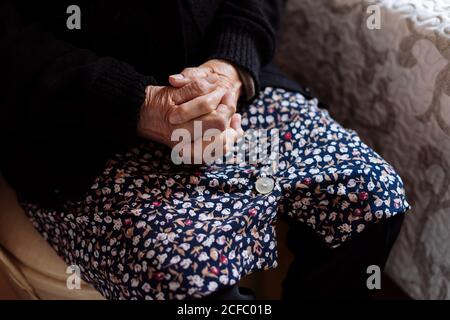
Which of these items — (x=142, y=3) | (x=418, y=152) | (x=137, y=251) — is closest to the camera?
(x=137, y=251)

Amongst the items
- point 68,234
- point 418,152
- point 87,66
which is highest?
point 87,66

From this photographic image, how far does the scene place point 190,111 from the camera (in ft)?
2.23

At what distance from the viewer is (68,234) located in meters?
0.74

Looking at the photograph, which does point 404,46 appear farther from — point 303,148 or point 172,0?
point 172,0

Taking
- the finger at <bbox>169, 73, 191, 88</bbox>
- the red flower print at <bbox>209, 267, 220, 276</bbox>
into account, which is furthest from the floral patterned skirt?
the finger at <bbox>169, 73, 191, 88</bbox>

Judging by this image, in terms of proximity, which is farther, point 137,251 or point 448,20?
point 448,20

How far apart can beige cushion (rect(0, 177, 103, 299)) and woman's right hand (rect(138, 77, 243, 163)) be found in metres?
0.28

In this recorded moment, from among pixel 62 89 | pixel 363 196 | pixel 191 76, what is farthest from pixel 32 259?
pixel 363 196

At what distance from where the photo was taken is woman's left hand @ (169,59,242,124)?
27.9 inches

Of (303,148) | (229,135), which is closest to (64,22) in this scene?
(229,135)

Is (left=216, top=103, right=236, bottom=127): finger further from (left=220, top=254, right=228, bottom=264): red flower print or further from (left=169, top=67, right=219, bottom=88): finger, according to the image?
(left=220, top=254, right=228, bottom=264): red flower print

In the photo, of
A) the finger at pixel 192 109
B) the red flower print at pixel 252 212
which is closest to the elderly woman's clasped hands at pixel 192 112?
the finger at pixel 192 109

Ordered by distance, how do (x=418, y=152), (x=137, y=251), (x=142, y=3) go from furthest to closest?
1. (x=418, y=152)
2. (x=142, y=3)
3. (x=137, y=251)

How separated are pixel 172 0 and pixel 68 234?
1.27ft
